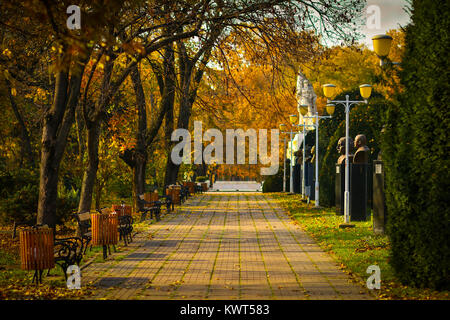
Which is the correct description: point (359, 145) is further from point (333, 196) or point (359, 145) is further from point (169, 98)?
point (169, 98)

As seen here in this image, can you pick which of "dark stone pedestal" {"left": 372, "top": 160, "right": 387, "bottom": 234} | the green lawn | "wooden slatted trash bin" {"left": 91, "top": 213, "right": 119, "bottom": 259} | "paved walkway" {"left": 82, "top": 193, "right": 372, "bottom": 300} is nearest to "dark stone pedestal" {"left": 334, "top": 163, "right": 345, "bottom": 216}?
the green lawn

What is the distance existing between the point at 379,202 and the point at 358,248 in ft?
9.40

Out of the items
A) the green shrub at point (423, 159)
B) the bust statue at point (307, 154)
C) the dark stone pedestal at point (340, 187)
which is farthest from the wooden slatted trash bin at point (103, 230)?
the bust statue at point (307, 154)

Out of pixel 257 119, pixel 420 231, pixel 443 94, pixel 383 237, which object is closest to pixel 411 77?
pixel 443 94

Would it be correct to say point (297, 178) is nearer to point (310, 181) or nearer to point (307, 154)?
point (307, 154)

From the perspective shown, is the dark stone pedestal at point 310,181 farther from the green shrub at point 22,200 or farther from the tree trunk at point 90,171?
the tree trunk at point 90,171

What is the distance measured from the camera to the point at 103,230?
1312 centimetres

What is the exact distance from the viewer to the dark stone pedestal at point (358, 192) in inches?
795

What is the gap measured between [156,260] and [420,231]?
18.6 feet

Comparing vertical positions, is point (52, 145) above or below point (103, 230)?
above

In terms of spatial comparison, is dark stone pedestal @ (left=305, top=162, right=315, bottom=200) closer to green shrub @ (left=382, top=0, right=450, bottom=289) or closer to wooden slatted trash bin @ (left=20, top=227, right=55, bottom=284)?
green shrub @ (left=382, top=0, right=450, bottom=289)

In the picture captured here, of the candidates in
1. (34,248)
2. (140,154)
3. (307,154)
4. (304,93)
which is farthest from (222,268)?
(304,93)

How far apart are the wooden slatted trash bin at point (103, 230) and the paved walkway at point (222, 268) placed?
387 millimetres

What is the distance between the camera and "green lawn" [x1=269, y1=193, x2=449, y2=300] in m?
8.88
